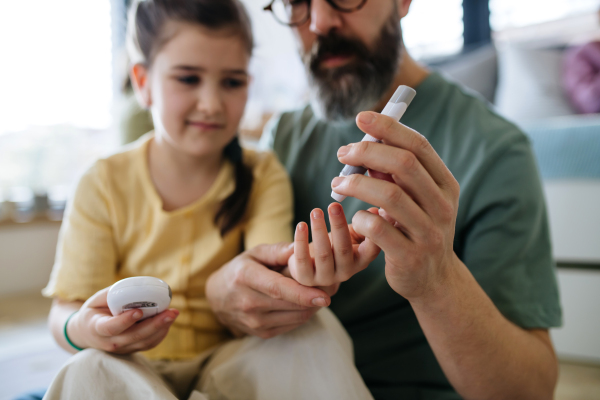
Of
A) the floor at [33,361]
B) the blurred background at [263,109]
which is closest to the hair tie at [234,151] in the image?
the blurred background at [263,109]

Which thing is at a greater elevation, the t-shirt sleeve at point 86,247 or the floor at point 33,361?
the t-shirt sleeve at point 86,247

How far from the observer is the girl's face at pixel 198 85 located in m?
0.71

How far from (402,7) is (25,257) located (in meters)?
1.85

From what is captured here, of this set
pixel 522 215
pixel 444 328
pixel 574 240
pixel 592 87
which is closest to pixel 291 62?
pixel 592 87

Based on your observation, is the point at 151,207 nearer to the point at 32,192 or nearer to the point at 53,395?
the point at 53,395

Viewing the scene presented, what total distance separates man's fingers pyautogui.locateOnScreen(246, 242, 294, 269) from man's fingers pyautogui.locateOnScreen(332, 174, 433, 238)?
0.17 metres

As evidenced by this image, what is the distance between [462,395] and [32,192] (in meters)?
2.07

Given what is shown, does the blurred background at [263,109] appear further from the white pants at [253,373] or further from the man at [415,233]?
the white pants at [253,373]

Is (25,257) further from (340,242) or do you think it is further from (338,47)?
(340,242)

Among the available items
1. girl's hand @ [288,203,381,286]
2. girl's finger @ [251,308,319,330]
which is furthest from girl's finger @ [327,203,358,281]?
girl's finger @ [251,308,319,330]

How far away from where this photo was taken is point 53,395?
1.57 feet

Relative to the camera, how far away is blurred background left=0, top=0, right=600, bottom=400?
4.01ft

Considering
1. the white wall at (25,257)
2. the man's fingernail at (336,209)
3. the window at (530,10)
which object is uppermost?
the window at (530,10)

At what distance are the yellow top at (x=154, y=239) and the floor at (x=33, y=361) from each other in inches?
18.8
